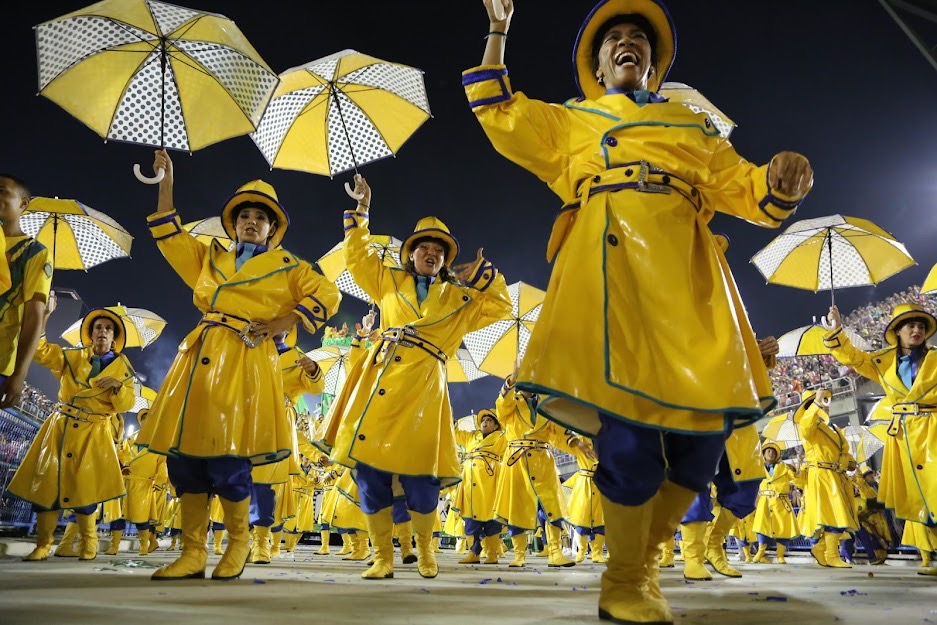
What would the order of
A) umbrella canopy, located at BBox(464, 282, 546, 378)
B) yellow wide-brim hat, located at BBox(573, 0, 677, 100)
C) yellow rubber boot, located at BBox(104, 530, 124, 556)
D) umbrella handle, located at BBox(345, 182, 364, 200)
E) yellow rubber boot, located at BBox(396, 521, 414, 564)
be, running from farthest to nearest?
1. umbrella canopy, located at BBox(464, 282, 546, 378)
2. yellow rubber boot, located at BBox(104, 530, 124, 556)
3. yellow rubber boot, located at BBox(396, 521, 414, 564)
4. umbrella handle, located at BBox(345, 182, 364, 200)
5. yellow wide-brim hat, located at BBox(573, 0, 677, 100)

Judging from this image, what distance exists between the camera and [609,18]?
3055 mm

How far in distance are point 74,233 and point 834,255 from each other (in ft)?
27.5

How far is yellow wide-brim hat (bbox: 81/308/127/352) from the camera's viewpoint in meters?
6.54

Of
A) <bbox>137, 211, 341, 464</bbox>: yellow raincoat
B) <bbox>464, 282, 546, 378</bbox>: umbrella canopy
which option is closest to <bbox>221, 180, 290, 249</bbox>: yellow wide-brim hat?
<bbox>137, 211, 341, 464</bbox>: yellow raincoat

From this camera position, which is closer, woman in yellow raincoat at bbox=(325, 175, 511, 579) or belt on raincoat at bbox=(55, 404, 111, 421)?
woman in yellow raincoat at bbox=(325, 175, 511, 579)

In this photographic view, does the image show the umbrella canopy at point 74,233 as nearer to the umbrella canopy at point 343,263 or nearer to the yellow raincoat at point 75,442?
the yellow raincoat at point 75,442

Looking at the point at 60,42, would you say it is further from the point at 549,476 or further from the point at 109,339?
the point at 549,476

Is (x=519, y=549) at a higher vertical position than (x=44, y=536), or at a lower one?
lower

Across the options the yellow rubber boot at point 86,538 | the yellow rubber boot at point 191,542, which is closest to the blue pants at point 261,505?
the yellow rubber boot at point 86,538

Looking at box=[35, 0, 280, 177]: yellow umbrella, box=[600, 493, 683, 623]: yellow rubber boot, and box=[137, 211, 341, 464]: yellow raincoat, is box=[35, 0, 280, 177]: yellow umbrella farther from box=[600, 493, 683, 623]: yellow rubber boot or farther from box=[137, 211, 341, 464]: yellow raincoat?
box=[600, 493, 683, 623]: yellow rubber boot

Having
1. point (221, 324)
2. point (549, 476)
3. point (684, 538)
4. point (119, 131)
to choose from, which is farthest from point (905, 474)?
point (119, 131)

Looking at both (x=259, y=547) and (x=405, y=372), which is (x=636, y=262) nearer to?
(x=405, y=372)

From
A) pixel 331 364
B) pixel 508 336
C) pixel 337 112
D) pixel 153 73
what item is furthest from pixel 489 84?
pixel 331 364

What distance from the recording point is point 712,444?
2.29 m
